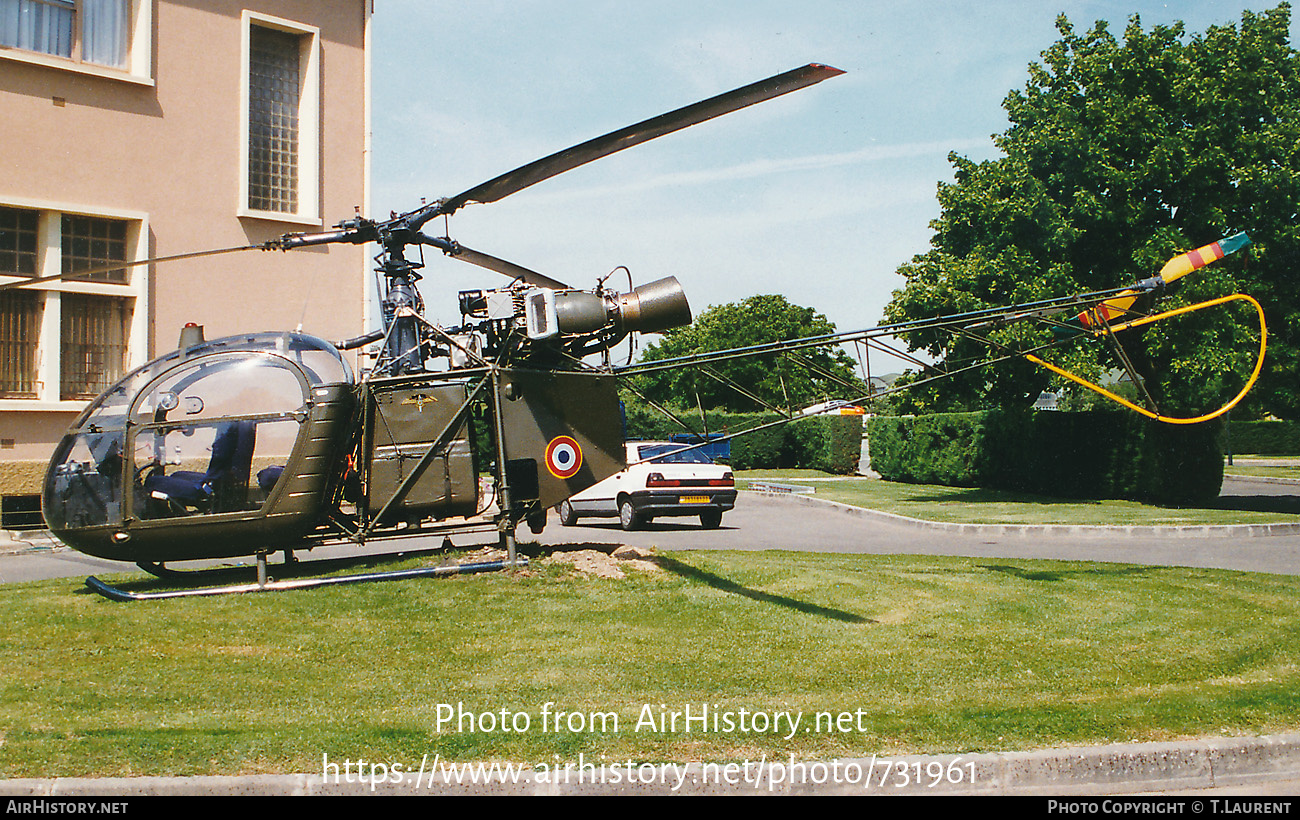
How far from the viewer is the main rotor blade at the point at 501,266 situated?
924 centimetres

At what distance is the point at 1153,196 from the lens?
20641 mm

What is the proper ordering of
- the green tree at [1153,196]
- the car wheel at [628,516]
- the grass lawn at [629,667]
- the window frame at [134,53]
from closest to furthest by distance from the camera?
the grass lawn at [629,667]
the window frame at [134,53]
the car wheel at [628,516]
the green tree at [1153,196]

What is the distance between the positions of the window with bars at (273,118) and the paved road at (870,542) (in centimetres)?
762

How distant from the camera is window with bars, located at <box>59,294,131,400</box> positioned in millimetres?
16359

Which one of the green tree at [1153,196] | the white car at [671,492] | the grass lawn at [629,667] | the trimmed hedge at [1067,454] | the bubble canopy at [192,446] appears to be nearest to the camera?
the grass lawn at [629,667]

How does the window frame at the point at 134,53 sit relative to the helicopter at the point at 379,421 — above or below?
above

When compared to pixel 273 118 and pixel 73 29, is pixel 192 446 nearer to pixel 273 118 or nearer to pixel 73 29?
pixel 73 29

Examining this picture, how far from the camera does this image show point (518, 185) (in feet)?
25.9

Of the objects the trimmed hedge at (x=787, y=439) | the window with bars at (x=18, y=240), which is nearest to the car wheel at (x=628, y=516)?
the window with bars at (x=18, y=240)

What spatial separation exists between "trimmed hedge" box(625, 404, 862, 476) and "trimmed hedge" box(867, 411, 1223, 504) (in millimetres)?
6807

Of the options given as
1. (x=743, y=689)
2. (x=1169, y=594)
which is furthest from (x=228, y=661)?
(x=1169, y=594)

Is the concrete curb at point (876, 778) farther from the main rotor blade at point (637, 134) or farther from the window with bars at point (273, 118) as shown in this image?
the window with bars at point (273, 118)

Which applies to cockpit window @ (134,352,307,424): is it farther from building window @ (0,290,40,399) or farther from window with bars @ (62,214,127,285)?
building window @ (0,290,40,399)

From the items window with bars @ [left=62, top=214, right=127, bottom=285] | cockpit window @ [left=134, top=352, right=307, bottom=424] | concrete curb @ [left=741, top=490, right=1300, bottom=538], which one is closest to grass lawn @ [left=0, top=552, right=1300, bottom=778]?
cockpit window @ [left=134, top=352, right=307, bottom=424]
